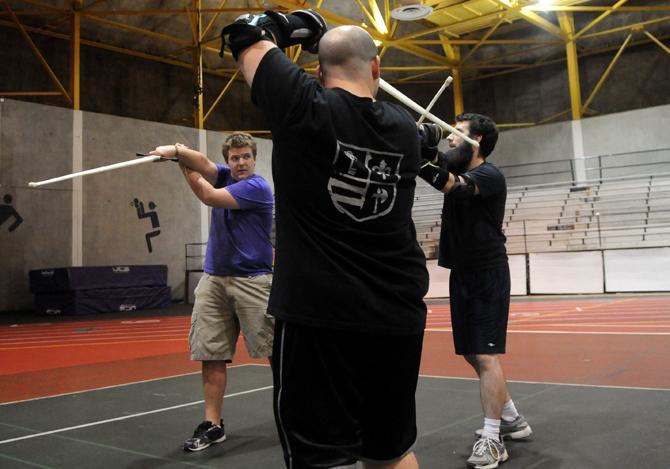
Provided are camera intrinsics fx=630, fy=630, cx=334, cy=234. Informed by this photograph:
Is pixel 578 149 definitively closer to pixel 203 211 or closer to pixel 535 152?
pixel 535 152

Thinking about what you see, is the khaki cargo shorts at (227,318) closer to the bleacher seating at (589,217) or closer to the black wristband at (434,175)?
the black wristband at (434,175)

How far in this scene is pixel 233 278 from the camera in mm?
3906

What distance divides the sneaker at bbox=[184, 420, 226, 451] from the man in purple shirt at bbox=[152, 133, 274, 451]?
0.04 meters

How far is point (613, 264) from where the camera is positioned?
15.1 meters

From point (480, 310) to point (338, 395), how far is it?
1875 millimetres

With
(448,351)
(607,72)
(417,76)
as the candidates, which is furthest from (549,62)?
(448,351)

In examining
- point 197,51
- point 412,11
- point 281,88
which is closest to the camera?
point 281,88

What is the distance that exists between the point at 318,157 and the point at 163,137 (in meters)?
18.4

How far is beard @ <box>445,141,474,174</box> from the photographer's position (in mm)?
3662

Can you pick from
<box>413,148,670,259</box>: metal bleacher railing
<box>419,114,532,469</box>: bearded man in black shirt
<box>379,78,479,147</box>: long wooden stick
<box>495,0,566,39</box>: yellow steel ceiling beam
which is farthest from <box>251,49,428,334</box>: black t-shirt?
<box>495,0,566,39</box>: yellow steel ceiling beam

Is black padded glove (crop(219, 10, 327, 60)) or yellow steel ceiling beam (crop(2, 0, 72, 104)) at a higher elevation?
yellow steel ceiling beam (crop(2, 0, 72, 104))

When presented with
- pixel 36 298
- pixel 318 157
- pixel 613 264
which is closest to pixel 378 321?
pixel 318 157

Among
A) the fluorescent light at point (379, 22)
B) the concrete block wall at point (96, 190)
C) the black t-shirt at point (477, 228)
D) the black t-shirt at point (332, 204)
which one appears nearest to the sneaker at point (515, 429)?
the black t-shirt at point (477, 228)

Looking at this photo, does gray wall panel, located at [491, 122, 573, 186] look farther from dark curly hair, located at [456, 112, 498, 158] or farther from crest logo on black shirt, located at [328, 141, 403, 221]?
crest logo on black shirt, located at [328, 141, 403, 221]
